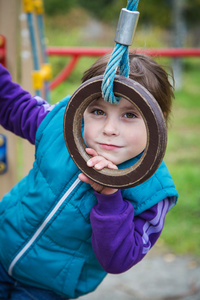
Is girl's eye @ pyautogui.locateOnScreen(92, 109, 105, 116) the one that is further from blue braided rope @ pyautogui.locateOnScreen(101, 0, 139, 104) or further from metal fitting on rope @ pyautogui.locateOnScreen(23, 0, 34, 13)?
metal fitting on rope @ pyautogui.locateOnScreen(23, 0, 34, 13)

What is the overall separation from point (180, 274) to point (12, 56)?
156 cm

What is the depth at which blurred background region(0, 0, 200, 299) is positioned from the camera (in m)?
3.03

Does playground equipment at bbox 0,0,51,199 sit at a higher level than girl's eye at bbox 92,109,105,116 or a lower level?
lower

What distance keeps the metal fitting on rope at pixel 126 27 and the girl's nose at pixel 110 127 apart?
0.18 m

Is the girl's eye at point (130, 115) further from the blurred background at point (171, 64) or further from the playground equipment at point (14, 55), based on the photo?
the playground equipment at point (14, 55)

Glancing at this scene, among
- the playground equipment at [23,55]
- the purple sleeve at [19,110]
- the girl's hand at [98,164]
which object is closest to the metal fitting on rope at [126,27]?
the girl's hand at [98,164]

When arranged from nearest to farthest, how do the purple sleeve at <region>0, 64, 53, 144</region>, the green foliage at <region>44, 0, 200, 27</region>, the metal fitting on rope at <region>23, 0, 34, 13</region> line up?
the purple sleeve at <region>0, 64, 53, 144</region>
the metal fitting on rope at <region>23, 0, 34, 13</region>
the green foliage at <region>44, 0, 200, 27</region>

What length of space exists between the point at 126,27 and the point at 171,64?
10210 mm

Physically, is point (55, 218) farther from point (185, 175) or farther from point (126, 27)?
point (185, 175)

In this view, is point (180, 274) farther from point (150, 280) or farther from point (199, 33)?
point (199, 33)

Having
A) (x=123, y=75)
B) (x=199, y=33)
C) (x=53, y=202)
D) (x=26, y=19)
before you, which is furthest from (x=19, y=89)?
(x=199, y=33)

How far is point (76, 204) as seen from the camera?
1.18 metres

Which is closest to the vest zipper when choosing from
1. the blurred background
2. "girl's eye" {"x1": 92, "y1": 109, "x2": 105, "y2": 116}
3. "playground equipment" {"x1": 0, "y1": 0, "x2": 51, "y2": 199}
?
"girl's eye" {"x1": 92, "y1": 109, "x2": 105, "y2": 116}

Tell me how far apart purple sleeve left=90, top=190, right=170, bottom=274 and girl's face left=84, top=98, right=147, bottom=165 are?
0.11 m
